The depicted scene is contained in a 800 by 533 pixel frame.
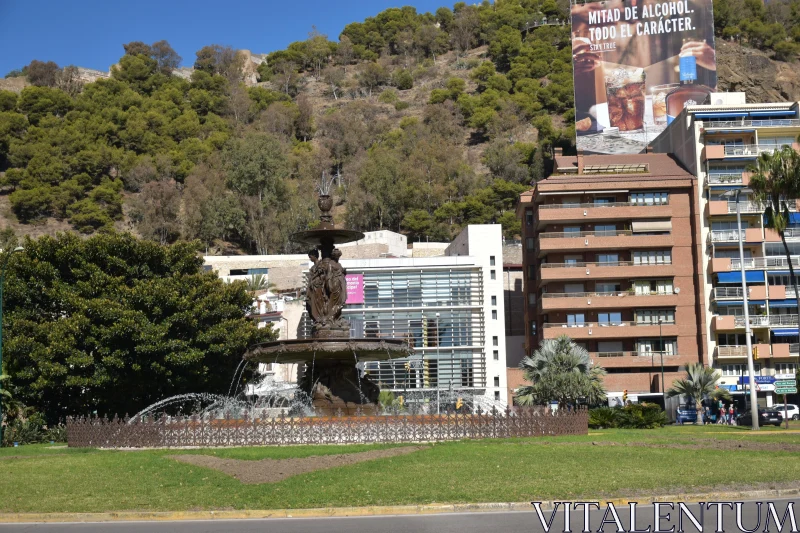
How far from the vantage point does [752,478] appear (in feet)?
57.6

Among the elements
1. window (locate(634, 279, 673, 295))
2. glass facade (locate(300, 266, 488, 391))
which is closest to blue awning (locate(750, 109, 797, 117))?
window (locate(634, 279, 673, 295))

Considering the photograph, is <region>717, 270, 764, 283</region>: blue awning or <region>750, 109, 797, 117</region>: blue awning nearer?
<region>717, 270, 764, 283</region>: blue awning

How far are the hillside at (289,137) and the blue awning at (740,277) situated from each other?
3782 cm

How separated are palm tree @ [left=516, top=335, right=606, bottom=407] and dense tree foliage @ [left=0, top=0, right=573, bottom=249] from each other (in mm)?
56965

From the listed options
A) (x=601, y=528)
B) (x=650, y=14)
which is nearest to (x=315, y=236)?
(x=601, y=528)

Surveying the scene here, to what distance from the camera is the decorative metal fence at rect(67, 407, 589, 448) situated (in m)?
25.3

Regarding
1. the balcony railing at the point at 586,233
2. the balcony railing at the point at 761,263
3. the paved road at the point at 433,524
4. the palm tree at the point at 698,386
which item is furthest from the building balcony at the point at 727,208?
the paved road at the point at 433,524

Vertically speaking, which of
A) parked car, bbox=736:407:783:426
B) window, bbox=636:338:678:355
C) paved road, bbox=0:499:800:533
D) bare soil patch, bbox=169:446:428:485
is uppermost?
window, bbox=636:338:678:355

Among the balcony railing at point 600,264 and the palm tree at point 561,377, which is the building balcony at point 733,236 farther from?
the palm tree at point 561,377

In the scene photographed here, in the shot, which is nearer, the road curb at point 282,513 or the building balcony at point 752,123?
the road curb at point 282,513

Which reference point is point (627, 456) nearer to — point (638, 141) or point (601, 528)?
point (601, 528)

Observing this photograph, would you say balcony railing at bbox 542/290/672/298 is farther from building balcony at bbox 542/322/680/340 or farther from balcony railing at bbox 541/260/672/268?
building balcony at bbox 542/322/680/340

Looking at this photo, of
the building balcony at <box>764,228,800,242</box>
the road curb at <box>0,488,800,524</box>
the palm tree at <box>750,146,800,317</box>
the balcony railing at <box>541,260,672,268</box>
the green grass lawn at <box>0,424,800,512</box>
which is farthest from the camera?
the balcony railing at <box>541,260,672,268</box>

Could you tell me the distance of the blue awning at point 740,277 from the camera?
222ft
